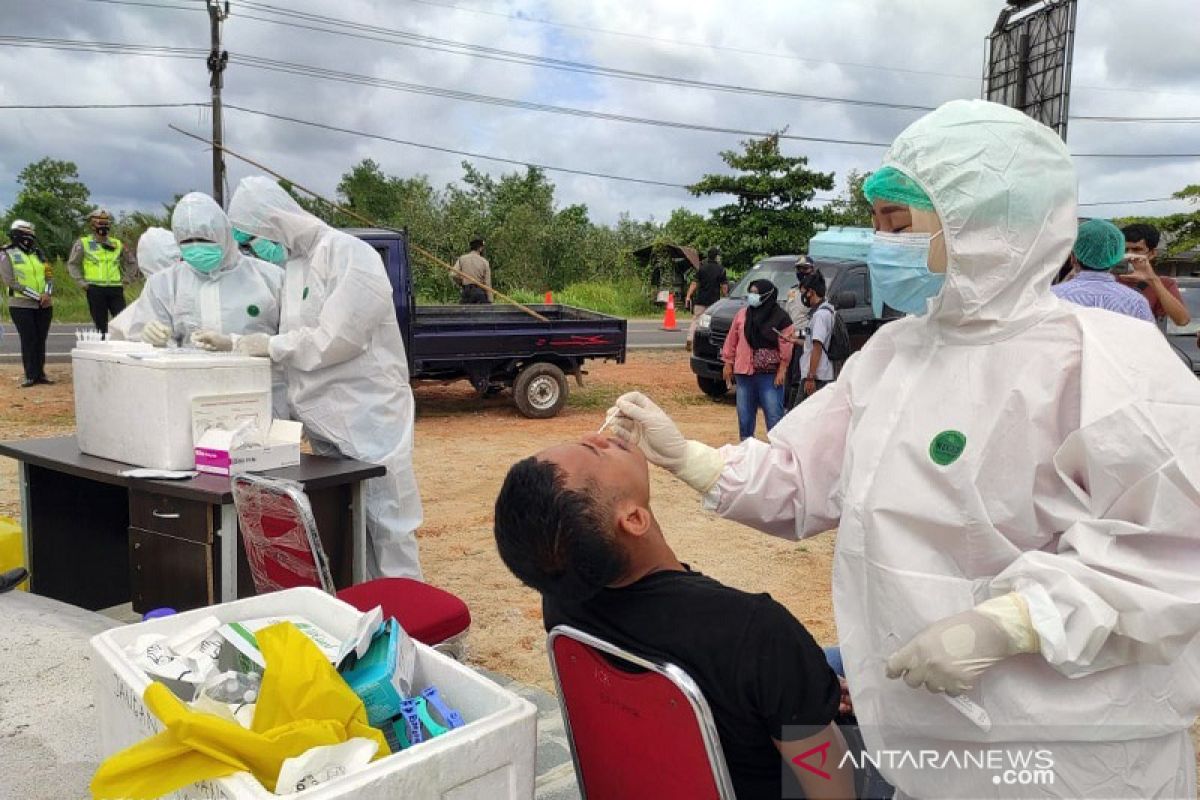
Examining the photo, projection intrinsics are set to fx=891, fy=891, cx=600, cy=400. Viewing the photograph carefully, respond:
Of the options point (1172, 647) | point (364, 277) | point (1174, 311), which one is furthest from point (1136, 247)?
point (1172, 647)

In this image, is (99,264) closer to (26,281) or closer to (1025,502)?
(26,281)

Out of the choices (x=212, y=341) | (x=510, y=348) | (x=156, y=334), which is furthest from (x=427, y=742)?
(x=510, y=348)

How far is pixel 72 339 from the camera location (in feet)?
47.9

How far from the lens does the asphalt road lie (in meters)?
12.8

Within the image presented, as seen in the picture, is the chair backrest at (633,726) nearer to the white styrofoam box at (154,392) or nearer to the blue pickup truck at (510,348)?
the white styrofoam box at (154,392)

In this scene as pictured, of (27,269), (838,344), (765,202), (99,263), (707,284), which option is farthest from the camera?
(765,202)

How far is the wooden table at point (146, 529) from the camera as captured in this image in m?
3.13

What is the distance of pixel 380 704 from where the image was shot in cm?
161

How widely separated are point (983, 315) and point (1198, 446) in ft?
1.21

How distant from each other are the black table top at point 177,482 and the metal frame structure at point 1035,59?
11390 mm

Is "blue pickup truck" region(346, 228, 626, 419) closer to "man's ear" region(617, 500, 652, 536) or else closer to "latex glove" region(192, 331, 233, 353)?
"latex glove" region(192, 331, 233, 353)

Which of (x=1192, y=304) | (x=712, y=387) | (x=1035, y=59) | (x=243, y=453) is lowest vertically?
(x=712, y=387)

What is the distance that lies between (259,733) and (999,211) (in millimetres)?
1460

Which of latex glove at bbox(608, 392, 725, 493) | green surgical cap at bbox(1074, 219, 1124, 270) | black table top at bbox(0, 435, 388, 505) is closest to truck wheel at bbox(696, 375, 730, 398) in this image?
green surgical cap at bbox(1074, 219, 1124, 270)
